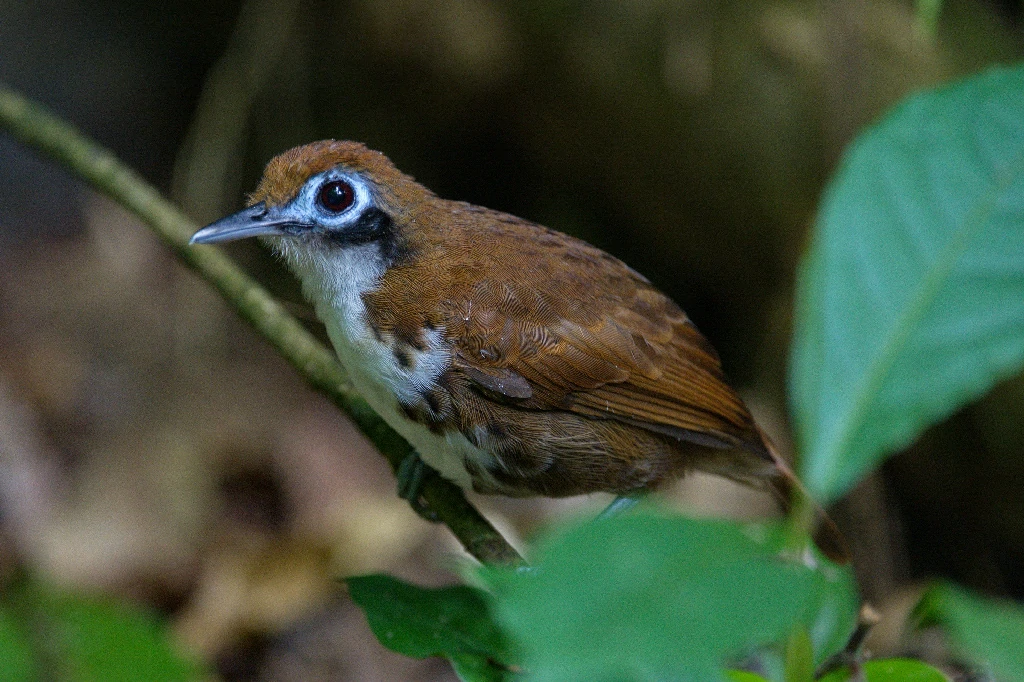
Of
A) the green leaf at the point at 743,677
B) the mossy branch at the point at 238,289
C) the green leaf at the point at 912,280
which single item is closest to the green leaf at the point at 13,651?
the mossy branch at the point at 238,289

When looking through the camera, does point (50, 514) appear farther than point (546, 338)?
Yes

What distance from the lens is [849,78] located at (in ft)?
14.2

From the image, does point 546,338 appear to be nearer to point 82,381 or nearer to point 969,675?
point 969,675

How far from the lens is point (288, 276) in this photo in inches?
223

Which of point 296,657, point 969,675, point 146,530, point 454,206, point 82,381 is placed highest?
point 454,206

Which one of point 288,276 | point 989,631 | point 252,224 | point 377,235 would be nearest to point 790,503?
point 377,235

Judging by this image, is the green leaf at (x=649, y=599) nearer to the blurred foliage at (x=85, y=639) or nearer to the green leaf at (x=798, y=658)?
the green leaf at (x=798, y=658)

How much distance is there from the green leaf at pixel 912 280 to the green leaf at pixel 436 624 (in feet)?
2.04

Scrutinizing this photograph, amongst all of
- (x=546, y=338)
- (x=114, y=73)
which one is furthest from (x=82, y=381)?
(x=546, y=338)

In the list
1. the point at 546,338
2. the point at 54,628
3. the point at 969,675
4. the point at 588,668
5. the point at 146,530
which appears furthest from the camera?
the point at 146,530

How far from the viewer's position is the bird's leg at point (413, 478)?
2.85 meters

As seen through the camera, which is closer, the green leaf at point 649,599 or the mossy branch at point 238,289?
the green leaf at point 649,599

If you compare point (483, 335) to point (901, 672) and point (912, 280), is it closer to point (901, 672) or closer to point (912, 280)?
point (901, 672)

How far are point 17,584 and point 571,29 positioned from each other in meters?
3.55
